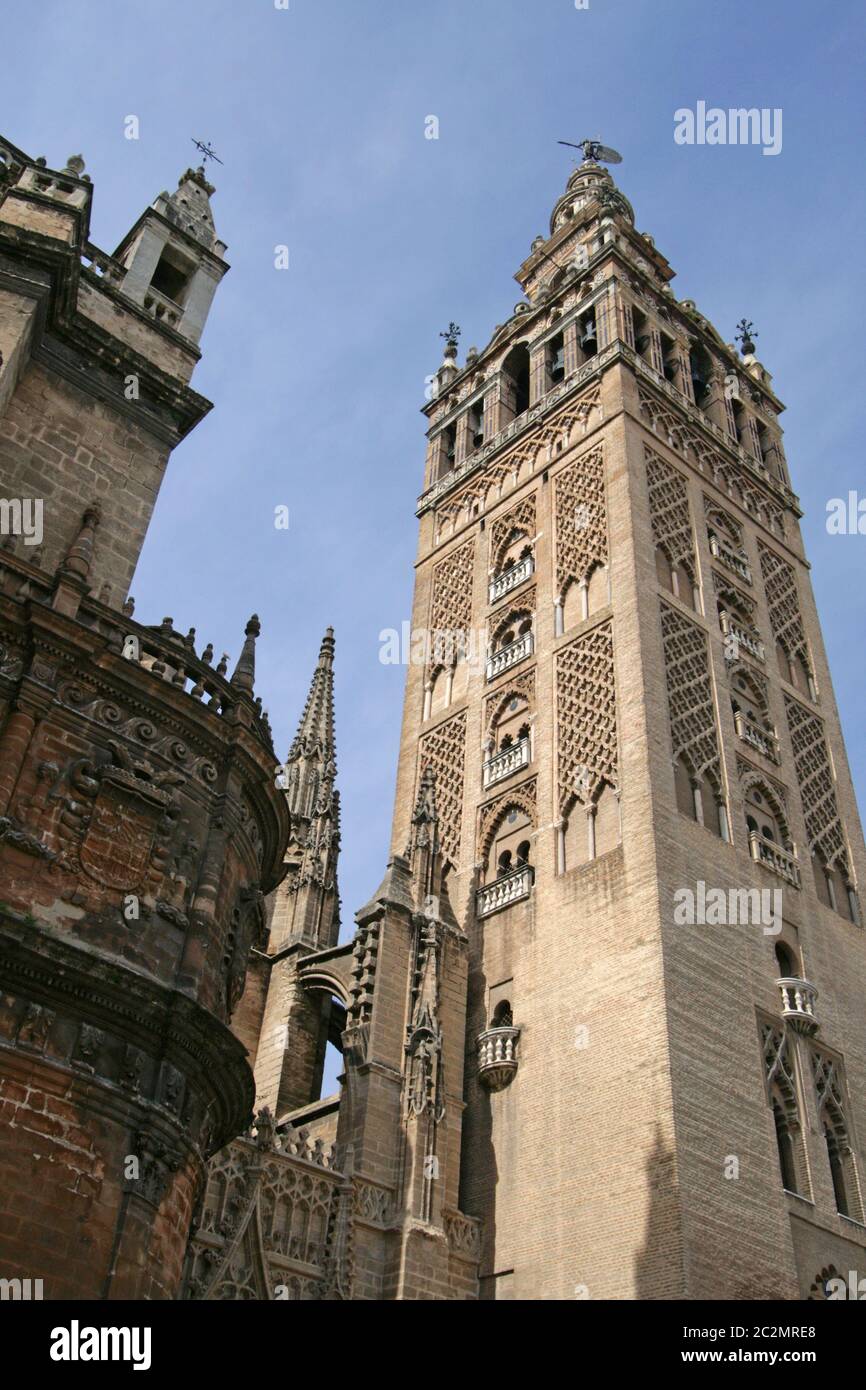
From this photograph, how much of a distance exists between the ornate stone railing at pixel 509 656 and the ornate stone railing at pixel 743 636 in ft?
13.9

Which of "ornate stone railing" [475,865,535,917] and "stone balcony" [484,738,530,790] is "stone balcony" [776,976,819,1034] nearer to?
"ornate stone railing" [475,865,535,917]

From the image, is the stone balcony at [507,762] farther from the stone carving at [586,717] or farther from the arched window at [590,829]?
the arched window at [590,829]

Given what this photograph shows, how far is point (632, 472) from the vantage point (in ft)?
88.1

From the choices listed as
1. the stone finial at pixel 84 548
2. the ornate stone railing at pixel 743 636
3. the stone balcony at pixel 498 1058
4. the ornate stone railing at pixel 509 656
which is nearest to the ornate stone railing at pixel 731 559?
the ornate stone railing at pixel 743 636

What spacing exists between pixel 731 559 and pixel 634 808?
9.83 m

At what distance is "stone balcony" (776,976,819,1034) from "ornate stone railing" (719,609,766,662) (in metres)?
8.38

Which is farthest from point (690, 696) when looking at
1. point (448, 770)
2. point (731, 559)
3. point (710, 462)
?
point (710, 462)

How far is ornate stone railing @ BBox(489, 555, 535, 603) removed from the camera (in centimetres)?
2823

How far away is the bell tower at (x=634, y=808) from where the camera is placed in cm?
1812

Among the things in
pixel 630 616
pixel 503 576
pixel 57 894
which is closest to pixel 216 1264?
pixel 57 894

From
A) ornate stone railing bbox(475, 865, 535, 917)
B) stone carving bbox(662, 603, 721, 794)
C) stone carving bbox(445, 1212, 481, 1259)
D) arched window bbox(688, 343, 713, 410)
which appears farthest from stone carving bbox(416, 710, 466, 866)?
arched window bbox(688, 343, 713, 410)

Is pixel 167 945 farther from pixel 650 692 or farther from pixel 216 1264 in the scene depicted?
pixel 650 692

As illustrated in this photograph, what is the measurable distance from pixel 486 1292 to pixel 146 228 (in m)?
17.2

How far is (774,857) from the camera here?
23.6 meters
